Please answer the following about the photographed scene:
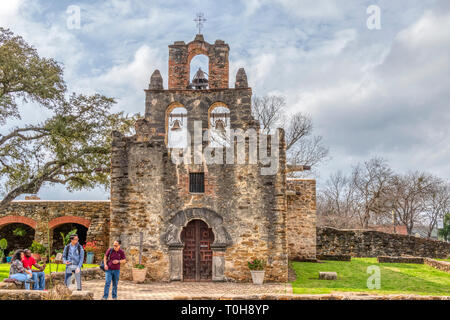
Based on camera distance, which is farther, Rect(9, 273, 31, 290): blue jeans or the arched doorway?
the arched doorway

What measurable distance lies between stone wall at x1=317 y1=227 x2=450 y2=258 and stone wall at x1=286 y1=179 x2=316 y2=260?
4466 mm

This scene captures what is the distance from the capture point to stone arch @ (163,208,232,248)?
48.9ft

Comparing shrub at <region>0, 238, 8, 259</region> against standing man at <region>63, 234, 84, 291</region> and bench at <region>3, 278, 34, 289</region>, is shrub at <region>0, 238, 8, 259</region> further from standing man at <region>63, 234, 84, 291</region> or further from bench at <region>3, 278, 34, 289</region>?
standing man at <region>63, 234, 84, 291</region>

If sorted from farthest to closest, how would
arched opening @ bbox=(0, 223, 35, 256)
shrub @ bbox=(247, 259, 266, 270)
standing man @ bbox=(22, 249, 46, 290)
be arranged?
arched opening @ bbox=(0, 223, 35, 256) → shrub @ bbox=(247, 259, 266, 270) → standing man @ bbox=(22, 249, 46, 290)

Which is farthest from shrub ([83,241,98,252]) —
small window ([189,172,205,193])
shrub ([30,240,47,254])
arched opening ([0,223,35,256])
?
arched opening ([0,223,35,256])

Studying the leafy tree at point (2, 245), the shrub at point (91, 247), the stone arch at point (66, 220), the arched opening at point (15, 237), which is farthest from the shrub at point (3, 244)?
the shrub at point (91, 247)

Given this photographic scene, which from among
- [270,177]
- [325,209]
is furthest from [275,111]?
[270,177]

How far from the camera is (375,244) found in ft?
87.5

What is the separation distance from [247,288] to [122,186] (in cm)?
597

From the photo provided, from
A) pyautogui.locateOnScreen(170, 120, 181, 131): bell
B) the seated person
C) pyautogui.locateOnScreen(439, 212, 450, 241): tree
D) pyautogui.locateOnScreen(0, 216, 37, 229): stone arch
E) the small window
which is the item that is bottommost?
pyautogui.locateOnScreen(439, 212, 450, 241): tree

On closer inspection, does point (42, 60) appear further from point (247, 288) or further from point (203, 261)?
point (247, 288)

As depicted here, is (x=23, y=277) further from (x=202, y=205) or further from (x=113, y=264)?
(x=202, y=205)

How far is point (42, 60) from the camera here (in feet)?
58.1

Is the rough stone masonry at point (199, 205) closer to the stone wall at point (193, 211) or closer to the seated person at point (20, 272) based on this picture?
the stone wall at point (193, 211)
